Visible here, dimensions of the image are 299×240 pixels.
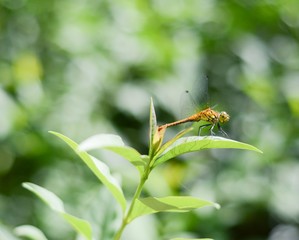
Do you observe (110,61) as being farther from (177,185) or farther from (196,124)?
(196,124)

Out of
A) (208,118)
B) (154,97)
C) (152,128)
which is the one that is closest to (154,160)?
(152,128)

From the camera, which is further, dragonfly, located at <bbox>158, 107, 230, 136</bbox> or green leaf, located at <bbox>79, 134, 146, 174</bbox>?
dragonfly, located at <bbox>158, 107, 230, 136</bbox>

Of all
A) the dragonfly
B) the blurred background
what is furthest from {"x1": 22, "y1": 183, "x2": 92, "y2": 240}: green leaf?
the blurred background

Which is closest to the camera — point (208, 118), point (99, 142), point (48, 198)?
point (99, 142)

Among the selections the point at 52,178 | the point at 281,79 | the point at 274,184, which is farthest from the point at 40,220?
the point at 281,79

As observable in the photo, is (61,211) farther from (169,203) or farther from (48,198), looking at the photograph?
(169,203)

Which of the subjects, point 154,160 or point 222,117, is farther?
point 222,117

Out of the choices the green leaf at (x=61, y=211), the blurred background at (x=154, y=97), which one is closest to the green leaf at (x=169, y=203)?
the green leaf at (x=61, y=211)

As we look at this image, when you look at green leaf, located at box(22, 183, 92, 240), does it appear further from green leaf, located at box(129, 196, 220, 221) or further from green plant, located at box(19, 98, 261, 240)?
green leaf, located at box(129, 196, 220, 221)
